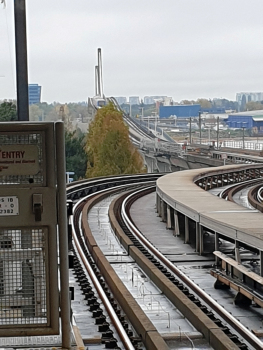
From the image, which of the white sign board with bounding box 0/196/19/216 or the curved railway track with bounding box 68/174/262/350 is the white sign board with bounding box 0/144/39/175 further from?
the curved railway track with bounding box 68/174/262/350

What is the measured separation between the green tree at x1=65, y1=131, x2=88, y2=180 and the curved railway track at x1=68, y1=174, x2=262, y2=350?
26.4 meters

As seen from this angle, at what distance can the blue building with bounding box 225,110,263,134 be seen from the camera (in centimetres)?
9645

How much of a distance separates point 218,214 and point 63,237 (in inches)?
317

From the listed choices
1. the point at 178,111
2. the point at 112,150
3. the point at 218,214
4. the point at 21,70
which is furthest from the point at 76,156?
the point at 178,111

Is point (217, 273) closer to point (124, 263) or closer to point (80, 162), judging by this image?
point (124, 263)

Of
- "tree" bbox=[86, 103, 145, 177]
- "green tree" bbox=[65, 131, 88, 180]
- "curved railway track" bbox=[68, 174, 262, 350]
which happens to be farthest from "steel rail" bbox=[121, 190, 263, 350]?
"green tree" bbox=[65, 131, 88, 180]

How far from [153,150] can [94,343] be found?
5180cm

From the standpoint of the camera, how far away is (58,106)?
13398mm

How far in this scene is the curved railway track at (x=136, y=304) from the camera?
21.5ft

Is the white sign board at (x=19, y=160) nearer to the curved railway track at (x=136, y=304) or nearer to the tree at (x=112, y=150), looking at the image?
the curved railway track at (x=136, y=304)

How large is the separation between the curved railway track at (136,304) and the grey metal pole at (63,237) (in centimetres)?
252

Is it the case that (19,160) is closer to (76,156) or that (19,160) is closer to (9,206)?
(9,206)

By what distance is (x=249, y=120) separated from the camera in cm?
10031

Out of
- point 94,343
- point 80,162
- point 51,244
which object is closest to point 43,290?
point 51,244
